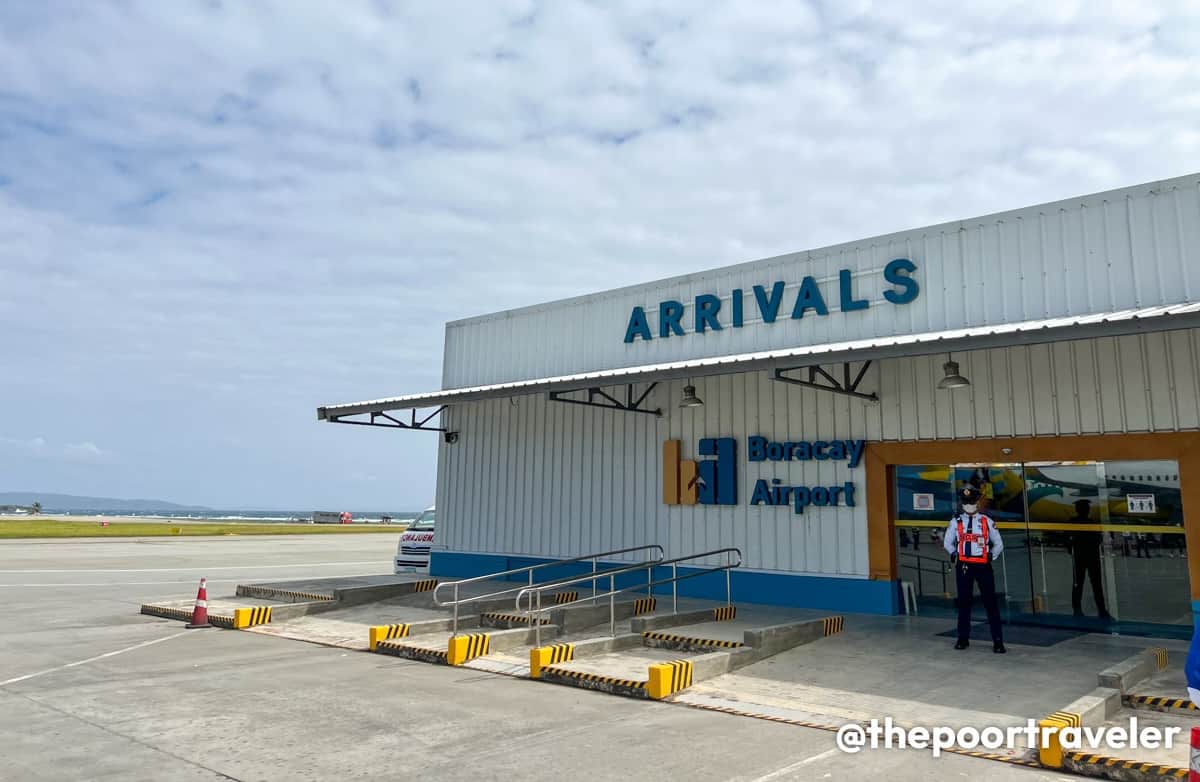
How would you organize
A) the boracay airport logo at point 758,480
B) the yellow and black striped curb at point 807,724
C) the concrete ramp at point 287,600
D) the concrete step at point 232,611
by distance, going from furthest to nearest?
the concrete ramp at point 287,600 → the concrete step at point 232,611 → the boracay airport logo at point 758,480 → the yellow and black striped curb at point 807,724

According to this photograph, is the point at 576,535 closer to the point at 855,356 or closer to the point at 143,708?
the point at 855,356

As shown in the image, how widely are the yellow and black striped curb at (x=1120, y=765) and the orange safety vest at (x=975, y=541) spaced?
409 cm

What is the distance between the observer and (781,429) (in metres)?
13.8

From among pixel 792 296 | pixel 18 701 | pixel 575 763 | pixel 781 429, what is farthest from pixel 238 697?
pixel 792 296

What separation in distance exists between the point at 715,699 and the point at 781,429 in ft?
21.5

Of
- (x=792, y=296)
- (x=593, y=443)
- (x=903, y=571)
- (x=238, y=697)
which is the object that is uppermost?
(x=792, y=296)

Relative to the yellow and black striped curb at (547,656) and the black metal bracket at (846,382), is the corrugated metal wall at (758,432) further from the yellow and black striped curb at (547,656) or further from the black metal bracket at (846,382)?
the yellow and black striped curb at (547,656)

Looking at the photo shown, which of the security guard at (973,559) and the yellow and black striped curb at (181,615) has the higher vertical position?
the security guard at (973,559)

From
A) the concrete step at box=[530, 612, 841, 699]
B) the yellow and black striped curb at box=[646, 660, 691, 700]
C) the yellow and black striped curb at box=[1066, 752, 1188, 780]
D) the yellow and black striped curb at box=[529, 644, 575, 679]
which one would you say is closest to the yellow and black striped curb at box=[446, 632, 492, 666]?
the concrete step at box=[530, 612, 841, 699]

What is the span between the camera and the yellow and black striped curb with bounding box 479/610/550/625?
12.0 metres

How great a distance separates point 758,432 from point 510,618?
5.21 metres

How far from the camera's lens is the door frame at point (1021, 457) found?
10062mm

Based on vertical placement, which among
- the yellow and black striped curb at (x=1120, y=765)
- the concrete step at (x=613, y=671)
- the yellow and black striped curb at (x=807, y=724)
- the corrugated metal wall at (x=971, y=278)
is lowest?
the yellow and black striped curb at (x=807, y=724)

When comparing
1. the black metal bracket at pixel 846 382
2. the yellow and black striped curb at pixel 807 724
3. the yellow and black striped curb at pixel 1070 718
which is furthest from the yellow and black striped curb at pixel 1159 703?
the black metal bracket at pixel 846 382
